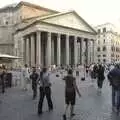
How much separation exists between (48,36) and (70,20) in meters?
9.15

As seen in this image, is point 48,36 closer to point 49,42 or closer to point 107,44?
point 49,42

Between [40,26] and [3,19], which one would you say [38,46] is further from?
[3,19]

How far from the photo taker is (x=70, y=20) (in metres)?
62.9

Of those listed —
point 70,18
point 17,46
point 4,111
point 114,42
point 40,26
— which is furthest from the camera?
point 114,42

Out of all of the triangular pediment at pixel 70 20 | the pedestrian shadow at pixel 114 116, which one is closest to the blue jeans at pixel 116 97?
the pedestrian shadow at pixel 114 116

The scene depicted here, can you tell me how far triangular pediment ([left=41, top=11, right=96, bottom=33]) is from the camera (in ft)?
191

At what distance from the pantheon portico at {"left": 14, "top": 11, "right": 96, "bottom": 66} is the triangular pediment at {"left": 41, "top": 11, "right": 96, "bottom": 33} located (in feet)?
0.38

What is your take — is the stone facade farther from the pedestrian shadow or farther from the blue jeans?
the pedestrian shadow

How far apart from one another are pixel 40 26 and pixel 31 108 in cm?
4355

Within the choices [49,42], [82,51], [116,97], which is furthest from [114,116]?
[82,51]

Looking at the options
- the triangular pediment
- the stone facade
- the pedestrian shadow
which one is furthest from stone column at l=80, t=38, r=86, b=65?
the pedestrian shadow

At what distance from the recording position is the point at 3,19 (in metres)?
79.1

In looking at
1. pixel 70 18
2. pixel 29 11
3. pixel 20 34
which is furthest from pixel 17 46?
Result: pixel 70 18

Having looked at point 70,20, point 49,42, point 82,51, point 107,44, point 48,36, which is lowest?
point 82,51
